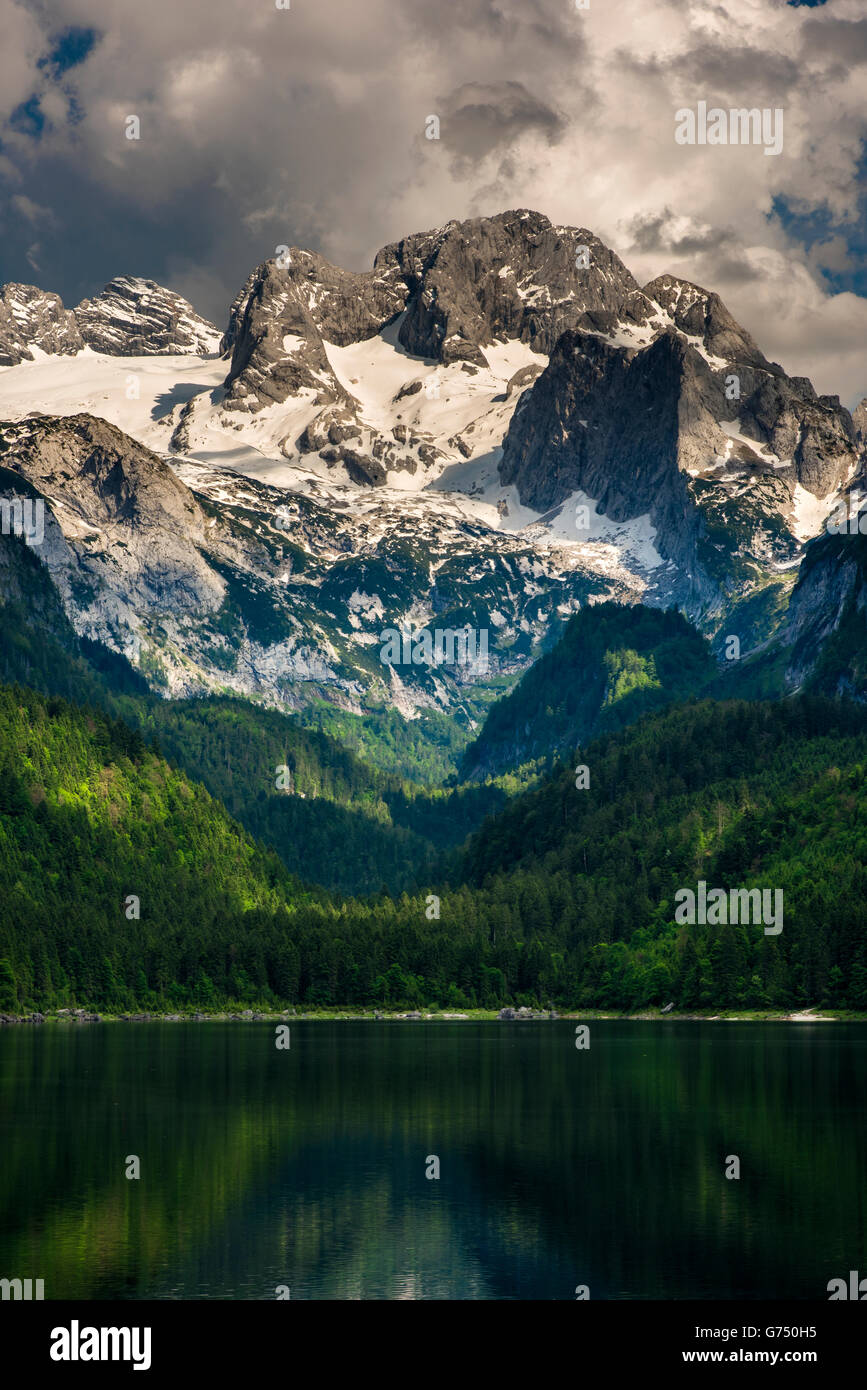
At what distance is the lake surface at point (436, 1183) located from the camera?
233ft

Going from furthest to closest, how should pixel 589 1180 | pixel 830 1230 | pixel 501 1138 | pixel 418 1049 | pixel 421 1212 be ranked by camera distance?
1. pixel 418 1049
2. pixel 501 1138
3. pixel 589 1180
4. pixel 421 1212
5. pixel 830 1230

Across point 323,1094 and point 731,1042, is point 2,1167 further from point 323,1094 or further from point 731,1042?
point 731,1042

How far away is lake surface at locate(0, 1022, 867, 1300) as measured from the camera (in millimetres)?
70875

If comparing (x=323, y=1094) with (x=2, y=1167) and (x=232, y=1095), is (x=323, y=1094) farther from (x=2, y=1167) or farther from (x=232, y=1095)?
(x=2, y=1167)

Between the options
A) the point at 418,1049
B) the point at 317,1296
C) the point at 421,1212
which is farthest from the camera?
the point at 418,1049

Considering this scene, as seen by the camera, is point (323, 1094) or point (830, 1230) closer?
point (830, 1230)

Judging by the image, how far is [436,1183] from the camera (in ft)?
306

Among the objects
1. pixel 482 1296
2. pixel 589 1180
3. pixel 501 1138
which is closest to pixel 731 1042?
pixel 501 1138

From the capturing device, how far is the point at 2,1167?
306 feet

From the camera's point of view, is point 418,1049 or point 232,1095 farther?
point 418,1049
